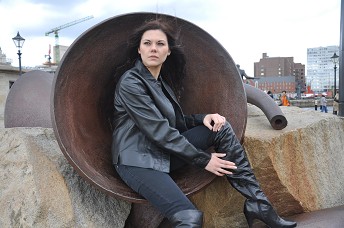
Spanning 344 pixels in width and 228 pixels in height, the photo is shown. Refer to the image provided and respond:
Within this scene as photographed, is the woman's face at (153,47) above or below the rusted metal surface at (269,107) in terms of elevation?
above

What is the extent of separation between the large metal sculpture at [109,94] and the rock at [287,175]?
1.21 feet

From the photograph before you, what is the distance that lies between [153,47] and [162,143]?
597 mm

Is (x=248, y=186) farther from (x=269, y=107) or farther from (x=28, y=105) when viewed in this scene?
(x=28, y=105)

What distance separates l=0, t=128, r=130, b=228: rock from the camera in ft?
7.33

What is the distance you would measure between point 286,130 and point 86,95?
4.97 ft

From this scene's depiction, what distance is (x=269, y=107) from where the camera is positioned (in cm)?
329

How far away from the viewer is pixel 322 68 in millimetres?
84875

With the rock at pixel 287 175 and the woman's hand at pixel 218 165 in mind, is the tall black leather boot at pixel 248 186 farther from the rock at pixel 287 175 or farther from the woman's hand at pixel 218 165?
the rock at pixel 287 175

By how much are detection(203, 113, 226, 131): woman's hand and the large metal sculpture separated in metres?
0.28

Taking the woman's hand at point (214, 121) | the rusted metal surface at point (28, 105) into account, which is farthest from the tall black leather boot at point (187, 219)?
the rusted metal surface at point (28, 105)

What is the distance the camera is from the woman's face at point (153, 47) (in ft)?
7.87

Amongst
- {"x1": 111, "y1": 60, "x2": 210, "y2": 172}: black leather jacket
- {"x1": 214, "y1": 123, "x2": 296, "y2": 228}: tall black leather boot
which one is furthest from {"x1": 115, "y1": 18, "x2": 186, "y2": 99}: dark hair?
{"x1": 214, "y1": 123, "x2": 296, "y2": 228}: tall black leather boot

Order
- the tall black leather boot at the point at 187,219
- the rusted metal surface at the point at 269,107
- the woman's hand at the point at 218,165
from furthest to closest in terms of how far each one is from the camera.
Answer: the rusted metal surface at the point at 269,107, the woman's hand at the point at 218,165, the tall black leather boot at the point at 187,219

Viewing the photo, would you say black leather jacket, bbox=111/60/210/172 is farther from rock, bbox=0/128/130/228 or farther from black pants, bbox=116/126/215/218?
rock, bbox=0/128/130/228
